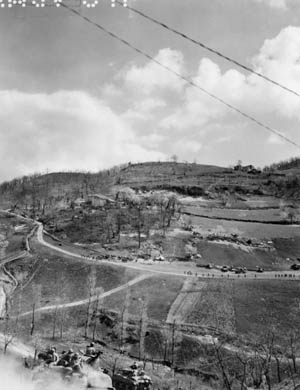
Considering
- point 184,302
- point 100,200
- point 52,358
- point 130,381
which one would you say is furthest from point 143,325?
point 100,200

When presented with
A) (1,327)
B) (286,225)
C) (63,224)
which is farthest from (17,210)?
(1,327)

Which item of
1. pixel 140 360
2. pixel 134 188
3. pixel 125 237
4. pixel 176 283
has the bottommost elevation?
pixel 140 360

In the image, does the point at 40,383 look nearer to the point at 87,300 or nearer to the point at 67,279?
the point at 87,300

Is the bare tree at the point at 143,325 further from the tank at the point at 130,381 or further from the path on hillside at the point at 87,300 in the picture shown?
the tank at the point at 130,381

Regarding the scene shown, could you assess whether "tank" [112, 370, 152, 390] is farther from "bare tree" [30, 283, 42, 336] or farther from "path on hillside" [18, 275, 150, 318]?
"path on hillside" [18, 275, 150, 318]

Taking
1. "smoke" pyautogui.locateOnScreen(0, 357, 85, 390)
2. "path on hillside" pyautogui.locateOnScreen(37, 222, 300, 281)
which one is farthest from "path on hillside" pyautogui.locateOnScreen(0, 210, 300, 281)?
"smoke" pyautogui.locateOnScreen(0, 357, 85, 390)

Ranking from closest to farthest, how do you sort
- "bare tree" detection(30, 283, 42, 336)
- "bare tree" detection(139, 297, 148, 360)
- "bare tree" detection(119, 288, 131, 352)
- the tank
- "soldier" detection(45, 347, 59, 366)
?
"soldier" detection(45, 347, 59, 366), the tank, "bare tree" detection(139, 297, 148, 360), "bare tree" detection(119, 288, 131, 352), "bare tree" detection(30, 283, 42, 336)

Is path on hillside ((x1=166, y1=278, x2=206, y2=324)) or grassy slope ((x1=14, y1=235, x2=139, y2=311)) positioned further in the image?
grassy slope ((x1=14, y1=235, x2=139, y2=311))

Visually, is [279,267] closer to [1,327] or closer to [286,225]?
[286,225]
